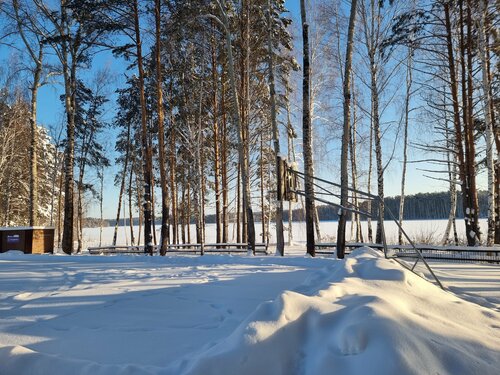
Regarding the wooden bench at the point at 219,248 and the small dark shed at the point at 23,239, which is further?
the wooden bench at the point at 219,248

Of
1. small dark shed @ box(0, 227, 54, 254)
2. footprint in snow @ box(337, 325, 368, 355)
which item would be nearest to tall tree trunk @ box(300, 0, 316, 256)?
footprint in snow @ box(337, 325, 368, 355)

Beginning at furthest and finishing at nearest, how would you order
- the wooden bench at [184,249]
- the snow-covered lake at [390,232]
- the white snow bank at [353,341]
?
the snow-covered lake at [390,232], the wooden bench at [184,249], the white snow bank at [353,341]

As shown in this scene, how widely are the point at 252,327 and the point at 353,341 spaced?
65cm

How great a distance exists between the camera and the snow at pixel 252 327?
6.21 feet

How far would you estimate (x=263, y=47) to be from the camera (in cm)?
1348

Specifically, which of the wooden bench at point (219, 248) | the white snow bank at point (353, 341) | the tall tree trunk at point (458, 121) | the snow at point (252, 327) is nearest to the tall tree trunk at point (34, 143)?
the wooden bench at point (219, 248)

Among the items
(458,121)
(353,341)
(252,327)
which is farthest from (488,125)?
(252,327)

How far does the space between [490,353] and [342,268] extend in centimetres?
277

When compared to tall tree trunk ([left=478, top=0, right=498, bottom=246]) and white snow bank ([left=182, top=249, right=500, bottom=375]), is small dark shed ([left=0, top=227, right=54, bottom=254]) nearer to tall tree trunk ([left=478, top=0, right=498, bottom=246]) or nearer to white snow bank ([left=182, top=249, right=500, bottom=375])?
white snow bank ([left=182, top=249, right=500, bottom=375])

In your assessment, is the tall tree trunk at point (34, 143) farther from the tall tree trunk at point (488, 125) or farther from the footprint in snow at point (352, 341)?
the tall tree trunk at point (488, 125)

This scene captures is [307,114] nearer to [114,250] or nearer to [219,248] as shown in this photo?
[219,248]

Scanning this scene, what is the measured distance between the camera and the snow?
1.89m

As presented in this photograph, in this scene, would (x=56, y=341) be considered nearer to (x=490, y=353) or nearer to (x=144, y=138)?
(x=490, y=353)

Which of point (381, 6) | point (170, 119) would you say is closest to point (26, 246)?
point (170, 119)
